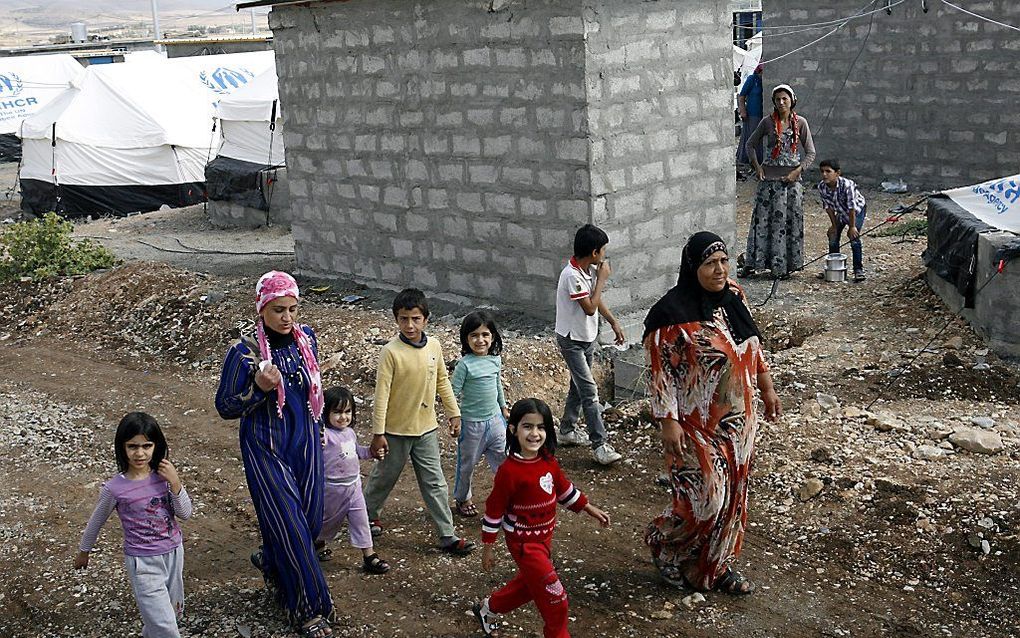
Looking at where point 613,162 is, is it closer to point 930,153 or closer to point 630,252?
point 630,252

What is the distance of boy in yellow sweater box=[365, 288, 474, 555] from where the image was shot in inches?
205

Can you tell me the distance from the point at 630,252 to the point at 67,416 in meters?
4.31

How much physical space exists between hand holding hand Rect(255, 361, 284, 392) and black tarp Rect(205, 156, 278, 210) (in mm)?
11179

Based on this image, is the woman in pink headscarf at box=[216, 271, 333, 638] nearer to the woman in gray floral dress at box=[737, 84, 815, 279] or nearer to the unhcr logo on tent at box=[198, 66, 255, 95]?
the woman in gray floral dress at box=[737, 84, 815, 279]

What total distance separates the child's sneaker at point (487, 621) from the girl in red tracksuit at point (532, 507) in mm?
292

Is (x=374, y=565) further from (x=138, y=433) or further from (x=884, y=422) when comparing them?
(x=884, y=422)

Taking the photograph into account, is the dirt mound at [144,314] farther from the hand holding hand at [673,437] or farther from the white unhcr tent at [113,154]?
the white unhcr tent at [113,154]

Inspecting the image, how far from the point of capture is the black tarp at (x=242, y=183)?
1525cm

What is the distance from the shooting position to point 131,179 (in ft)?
61.4

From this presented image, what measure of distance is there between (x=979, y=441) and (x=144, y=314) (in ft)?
24.5

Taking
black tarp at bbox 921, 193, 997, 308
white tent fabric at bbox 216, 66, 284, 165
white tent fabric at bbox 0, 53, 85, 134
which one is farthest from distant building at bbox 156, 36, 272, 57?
black tarp at bbox 921, 193, 997, 308

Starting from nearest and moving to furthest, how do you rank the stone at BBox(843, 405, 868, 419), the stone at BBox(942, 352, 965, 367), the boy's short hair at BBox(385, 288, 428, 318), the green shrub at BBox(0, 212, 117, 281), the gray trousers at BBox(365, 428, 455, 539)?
the boy's short hair at BBox(385, 288, 428, 318) < the gray trousers at BBox(365, 428, 455, 539) < the stone at BBox(843, 405, 868, 419) < the stone at BBox(942, 352, 965, 367) < the green shrub at BBox(0, 212, 117, 281)

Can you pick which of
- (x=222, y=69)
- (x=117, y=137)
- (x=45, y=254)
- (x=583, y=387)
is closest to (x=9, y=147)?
(x=222, y=69)

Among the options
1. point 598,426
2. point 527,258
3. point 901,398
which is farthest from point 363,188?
point 901,398
